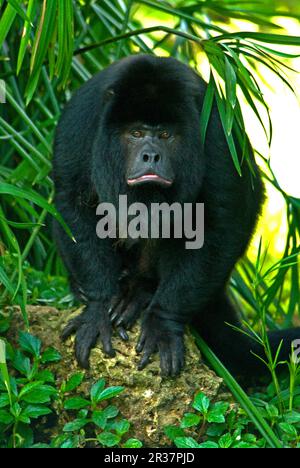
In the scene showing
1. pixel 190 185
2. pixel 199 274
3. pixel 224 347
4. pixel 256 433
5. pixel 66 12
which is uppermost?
pixel 66 12

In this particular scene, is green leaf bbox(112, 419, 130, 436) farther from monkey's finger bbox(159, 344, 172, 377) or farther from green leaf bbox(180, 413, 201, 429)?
monkey's finger bbox(159, 344, 172, 377)

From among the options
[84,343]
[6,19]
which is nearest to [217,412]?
[84,343]

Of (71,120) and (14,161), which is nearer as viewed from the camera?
(71,120)

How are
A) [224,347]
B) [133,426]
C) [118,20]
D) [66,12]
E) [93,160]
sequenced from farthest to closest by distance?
[118,20], [224,347], [93,160], [66,12], [133,426]

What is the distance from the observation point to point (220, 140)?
→ 3564mm

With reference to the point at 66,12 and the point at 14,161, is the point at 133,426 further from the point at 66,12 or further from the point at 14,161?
the point at 14,161

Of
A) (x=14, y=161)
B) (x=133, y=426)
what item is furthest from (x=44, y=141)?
(x=133, y=426)

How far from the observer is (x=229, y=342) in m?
3.96

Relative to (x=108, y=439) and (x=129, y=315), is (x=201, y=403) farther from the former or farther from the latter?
(x=129, y=315)

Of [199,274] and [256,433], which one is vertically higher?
[199,274]

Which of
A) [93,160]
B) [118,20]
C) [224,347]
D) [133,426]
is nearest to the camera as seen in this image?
[133,426]

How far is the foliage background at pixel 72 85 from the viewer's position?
3.35 m

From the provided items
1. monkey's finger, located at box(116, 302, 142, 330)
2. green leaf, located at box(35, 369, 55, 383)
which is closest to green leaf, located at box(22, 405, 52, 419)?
green leaf, located at box(35, 369, 55, 383)

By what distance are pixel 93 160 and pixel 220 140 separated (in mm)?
532
